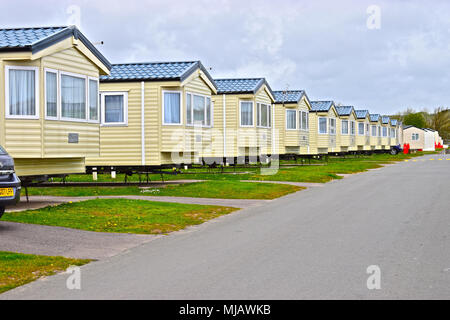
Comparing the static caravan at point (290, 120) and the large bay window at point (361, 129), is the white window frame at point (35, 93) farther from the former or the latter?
the large bay window at point (361, 129)

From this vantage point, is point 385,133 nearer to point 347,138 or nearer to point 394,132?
point 394,132

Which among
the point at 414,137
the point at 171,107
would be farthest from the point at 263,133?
the point at 414,137

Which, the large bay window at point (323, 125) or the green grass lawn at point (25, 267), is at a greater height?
the large bay window at point (323, 125)

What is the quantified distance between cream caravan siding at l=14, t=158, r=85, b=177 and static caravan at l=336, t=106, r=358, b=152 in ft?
139

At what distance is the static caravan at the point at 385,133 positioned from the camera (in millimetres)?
83250

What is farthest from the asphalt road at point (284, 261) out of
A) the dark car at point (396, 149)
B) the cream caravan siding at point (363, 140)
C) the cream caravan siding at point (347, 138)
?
the dark car at point (396, 149)

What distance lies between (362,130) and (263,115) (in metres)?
37.1

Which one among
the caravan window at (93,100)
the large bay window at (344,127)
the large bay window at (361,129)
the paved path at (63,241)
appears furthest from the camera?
the large bay window at (361,129)

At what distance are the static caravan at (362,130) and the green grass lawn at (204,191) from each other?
46507mm

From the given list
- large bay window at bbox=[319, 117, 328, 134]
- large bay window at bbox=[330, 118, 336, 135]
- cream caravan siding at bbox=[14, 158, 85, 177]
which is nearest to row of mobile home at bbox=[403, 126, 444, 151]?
large bay window at bbox=[330, 118, 336, 135]
